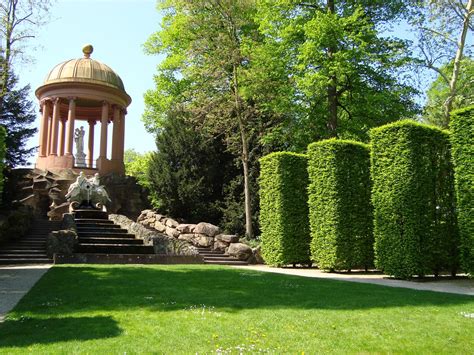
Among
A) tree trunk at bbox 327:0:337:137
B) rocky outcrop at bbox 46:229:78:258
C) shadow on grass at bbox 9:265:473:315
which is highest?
tree trunk at bbox 327:0:337:137

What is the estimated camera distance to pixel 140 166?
4681cm

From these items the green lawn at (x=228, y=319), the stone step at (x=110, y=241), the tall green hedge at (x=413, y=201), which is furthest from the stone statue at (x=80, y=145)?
the tall green hedge at (x=413, y=201)

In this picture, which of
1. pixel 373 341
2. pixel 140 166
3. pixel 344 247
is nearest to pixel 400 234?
pixel 344 247

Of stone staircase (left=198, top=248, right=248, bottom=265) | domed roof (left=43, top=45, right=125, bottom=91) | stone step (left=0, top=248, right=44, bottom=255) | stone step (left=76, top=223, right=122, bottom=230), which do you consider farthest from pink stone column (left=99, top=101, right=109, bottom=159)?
stone step (left=0, top=248, right=44, bottom=255)

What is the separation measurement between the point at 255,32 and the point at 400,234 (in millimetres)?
17128

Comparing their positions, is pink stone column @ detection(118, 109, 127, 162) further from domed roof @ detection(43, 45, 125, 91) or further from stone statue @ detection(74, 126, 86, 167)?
stone statue @ detection(74, 126, 86, 167)

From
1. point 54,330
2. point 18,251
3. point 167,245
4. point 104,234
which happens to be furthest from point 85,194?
point 54,330

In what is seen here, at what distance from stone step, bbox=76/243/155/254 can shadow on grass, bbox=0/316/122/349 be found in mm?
11859

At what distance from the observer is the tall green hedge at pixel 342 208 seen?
1570 cm

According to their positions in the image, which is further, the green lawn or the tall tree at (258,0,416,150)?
the tall tree at (258,0,416,150)

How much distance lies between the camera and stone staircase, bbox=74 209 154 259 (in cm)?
1820

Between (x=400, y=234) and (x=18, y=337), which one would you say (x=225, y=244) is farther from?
(x=18, y=337)

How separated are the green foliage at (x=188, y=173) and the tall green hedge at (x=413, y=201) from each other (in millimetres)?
13138

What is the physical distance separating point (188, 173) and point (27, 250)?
10668 millimetres
